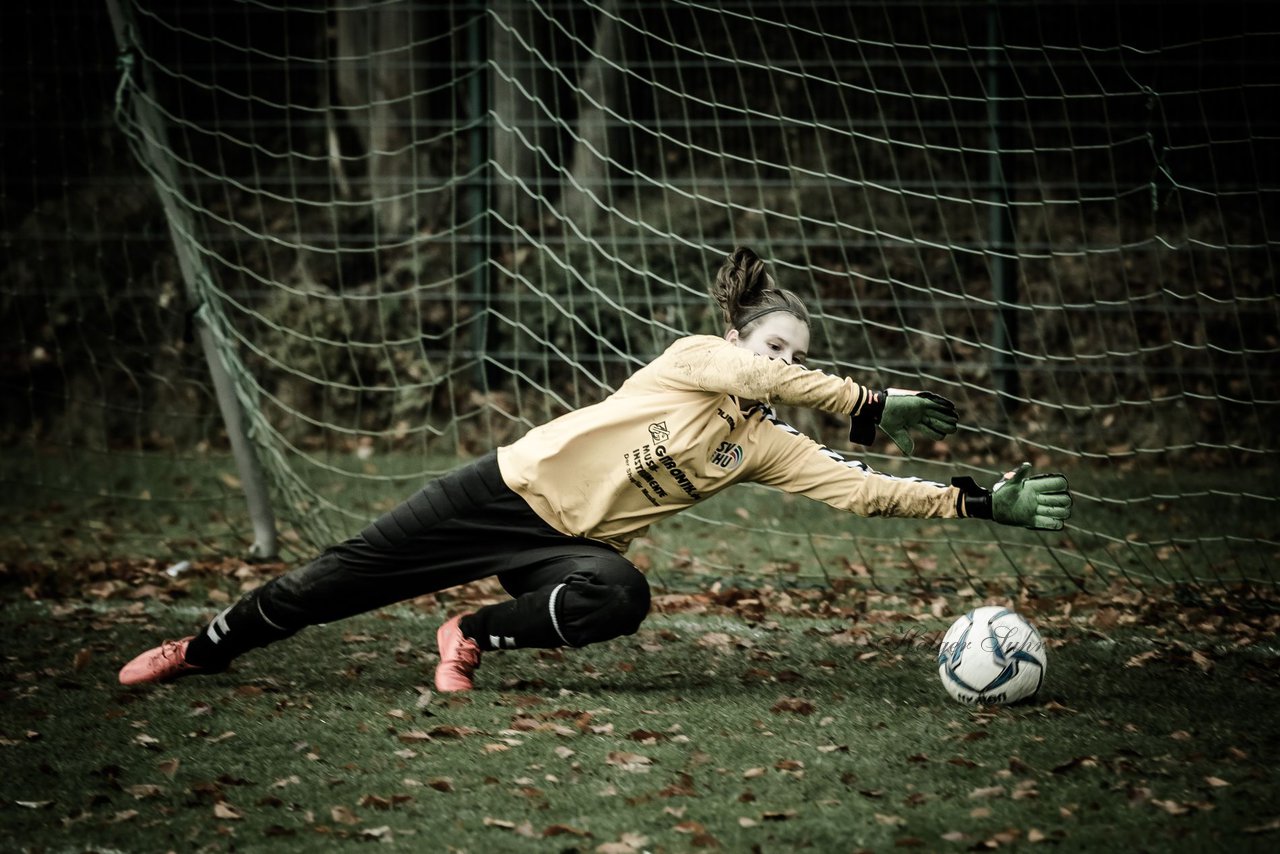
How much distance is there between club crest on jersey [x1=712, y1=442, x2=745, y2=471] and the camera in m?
4.05

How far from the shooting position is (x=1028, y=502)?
3.82m

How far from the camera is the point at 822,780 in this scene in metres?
3.38

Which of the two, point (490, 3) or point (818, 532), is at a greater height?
point (490, 3)

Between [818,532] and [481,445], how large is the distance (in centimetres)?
294

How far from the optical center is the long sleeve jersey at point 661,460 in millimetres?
3951

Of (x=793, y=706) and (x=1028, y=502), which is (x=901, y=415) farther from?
(x=793, y=706)

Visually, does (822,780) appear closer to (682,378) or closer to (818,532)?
(682,378)

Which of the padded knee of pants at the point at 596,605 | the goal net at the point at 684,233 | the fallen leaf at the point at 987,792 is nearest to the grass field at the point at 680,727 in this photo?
the fallen leaf at the point at 987,792

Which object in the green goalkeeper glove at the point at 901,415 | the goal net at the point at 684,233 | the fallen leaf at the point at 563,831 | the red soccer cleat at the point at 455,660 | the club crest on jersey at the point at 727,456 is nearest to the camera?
the fallen leaf at the point at 563,831

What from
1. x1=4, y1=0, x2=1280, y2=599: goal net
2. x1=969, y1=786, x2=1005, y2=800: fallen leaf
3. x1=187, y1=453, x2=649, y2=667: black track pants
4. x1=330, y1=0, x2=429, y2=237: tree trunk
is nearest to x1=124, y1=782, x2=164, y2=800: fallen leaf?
x1=187, y1=453, x2=649, y2=667: black track pants

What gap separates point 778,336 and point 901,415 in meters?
0.44

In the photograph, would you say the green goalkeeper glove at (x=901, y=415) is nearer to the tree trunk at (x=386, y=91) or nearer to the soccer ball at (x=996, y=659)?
the soccer ball at (x=996, y=659)

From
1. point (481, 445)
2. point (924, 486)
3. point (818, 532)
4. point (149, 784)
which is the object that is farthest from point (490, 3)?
point (149, 784)

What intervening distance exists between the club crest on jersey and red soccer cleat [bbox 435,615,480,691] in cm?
99
